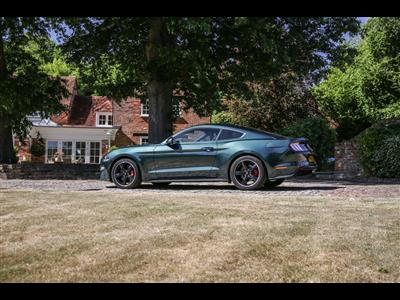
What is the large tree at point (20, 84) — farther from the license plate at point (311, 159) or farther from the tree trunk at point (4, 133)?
the license plate at point (311, 159)

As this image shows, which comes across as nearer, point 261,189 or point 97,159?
point 261,189

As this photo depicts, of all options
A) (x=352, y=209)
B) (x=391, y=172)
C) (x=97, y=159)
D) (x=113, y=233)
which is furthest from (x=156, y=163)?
(x=97, y=159)

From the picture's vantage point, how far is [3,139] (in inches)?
688

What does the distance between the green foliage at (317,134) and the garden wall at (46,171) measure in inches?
298

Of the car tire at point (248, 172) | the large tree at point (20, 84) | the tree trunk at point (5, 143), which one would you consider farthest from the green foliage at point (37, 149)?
the car tire at point (248, 172)

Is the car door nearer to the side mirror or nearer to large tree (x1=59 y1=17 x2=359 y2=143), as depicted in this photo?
the side mirror

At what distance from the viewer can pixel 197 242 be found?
176 inches

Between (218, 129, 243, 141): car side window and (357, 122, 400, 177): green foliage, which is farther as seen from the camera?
(357, 122, 400, 177): green foliage

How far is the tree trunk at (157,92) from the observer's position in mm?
16263

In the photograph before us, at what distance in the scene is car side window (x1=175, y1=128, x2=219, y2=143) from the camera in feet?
35.0

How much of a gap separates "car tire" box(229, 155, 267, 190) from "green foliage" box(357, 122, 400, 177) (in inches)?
250

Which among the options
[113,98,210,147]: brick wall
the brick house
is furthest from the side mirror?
[113,98,210,147]: brick wall

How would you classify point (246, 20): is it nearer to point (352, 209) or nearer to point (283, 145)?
point (283, 145)
